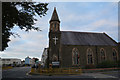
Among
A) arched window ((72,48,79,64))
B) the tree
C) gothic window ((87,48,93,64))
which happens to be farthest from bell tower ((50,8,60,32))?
the tree

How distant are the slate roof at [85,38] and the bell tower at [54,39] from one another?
2358 mm

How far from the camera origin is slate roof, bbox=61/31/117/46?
Answer: 103ft

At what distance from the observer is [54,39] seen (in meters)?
28.8

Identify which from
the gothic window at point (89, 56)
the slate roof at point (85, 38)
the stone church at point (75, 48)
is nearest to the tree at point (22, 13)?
the stone church at point (75, 48)

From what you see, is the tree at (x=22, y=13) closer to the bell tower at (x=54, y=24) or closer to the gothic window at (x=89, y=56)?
the bell tower at (x=54, y=24)

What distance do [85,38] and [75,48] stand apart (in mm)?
6014

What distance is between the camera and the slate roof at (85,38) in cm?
3146

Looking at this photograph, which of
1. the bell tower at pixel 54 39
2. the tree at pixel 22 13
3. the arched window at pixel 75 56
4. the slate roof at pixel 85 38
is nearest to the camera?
the tree at pixel 22 13

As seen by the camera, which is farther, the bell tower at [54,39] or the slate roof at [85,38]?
the slate roof at [85,38]

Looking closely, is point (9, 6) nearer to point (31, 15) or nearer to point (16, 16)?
point (16, 16)

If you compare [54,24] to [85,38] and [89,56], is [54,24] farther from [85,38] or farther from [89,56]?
[89,56]

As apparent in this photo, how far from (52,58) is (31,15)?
18710 millimetres

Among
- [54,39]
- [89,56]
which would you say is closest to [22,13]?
[54,39]

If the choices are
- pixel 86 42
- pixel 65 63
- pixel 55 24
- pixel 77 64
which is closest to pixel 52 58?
pixel 65 63
